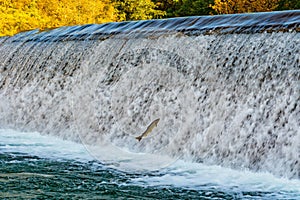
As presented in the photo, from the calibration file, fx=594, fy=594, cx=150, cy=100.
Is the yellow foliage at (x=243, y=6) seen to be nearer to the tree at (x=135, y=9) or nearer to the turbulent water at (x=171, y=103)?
the tree at (x=135, y=9)

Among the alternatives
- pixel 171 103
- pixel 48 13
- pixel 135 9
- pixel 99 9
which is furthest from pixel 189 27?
pixel 135 9

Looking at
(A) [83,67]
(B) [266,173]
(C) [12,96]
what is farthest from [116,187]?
(C) [12,96]

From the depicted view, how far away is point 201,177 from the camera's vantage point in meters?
4.99

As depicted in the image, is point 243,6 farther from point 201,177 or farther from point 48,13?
point 201,177

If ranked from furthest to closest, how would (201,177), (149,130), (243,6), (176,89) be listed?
(243,6)
(176,89)
(149,130)
(201,177)

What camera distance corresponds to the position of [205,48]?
6.79 metres

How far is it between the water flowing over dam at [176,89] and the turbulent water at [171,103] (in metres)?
0.01

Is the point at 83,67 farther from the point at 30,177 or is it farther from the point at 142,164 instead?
the point at 30,177

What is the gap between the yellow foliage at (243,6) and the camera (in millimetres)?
18328

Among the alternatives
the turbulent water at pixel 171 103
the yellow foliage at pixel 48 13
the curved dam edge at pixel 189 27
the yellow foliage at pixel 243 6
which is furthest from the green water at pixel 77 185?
the yellow foliage at pixel 243 6

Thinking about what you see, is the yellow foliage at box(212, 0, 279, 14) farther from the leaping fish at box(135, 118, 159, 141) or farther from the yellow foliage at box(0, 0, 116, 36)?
the leaping fish at box(135, 118, 159, 141)

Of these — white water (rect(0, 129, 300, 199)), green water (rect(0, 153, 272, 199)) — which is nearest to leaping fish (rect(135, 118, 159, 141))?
white water (rect(0, 129, 300, 199))

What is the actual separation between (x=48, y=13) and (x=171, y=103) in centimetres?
1037

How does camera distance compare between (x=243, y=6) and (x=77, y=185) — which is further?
(x=243, y=6)
